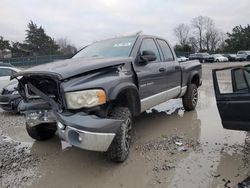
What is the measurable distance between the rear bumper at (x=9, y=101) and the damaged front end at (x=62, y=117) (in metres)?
3.77

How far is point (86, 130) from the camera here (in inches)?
127

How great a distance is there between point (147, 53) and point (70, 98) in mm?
1816

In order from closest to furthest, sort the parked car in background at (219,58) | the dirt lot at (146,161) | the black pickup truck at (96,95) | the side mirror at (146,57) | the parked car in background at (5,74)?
the black pickup truck at (96,95), the dirt lot at (146,161), the side mirror at (146,57), the parked car in background at (5,74), the parked car in background at (219,58)

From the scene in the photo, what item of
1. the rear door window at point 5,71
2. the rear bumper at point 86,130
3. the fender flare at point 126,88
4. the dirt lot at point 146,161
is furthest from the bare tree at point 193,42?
the rear bumper at point 86,130

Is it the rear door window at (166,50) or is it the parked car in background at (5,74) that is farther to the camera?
the parked car in background at (5,74)

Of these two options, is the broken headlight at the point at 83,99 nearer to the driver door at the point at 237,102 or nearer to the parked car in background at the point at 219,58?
the driver door at the point at 237,102

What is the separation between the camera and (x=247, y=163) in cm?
385

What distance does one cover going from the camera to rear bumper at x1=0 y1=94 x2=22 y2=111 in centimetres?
750

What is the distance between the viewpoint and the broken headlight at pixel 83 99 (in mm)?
3406

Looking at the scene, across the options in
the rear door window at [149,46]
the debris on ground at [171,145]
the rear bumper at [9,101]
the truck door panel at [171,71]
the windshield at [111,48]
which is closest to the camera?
the debris on ground at [171,145]

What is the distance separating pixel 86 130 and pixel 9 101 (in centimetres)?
509

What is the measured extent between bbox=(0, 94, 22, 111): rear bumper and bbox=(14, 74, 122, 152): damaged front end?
377cm

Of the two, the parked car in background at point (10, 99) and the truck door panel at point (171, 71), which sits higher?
the truck door panel at point (171, 71)

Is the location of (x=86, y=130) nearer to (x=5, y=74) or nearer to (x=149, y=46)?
(x=149, y=46)
